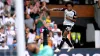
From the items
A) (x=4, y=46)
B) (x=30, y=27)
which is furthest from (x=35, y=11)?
(x=4, y=46)

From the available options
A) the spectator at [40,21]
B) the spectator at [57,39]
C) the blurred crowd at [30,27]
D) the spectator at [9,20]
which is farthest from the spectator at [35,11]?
Result: the spectator at [57,39]

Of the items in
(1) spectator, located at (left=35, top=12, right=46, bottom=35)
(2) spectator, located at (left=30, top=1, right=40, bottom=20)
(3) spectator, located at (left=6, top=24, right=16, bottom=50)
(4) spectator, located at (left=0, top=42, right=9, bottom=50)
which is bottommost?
(4) spectator, located at (left=0, top=42, right=9, bottom=50)

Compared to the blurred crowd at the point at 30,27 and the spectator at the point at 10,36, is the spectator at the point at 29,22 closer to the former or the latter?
the blurred crowd at the point at 30,27

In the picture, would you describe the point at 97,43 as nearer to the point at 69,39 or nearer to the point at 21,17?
the point at 69,39

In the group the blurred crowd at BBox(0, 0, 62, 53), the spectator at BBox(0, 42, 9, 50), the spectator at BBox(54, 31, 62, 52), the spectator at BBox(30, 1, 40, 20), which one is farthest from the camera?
the spectator at BBox(30, 1, 40, 20)

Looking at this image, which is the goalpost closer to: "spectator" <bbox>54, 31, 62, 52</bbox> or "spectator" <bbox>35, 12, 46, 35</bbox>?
"spectator" <bbox>54, 31, 62, 52</bbox>

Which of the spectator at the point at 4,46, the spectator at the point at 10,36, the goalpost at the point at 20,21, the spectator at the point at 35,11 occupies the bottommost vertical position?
the spectator at the point at 4,46

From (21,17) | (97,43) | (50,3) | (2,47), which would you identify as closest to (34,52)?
(21,17)

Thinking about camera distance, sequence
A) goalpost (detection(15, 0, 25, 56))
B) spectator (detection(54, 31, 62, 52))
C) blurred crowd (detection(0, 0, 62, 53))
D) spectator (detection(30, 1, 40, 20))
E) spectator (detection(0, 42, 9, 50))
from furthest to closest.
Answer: spectator (detection(30, 1, 40, 20)), spectator (detection(54, 31, 62, 52)), blurred crowd (detection(0, 0, 62, 53)), spectator (detection(0, 42, 9, 50)), goalpost (detection(15, 0, 25, 56))

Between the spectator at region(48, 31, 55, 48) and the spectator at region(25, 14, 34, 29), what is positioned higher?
the spectator at region(25, 14, 34, 29)

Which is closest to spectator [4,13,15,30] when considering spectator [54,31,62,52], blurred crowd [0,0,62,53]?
blurred crowd [0,0,62,53]

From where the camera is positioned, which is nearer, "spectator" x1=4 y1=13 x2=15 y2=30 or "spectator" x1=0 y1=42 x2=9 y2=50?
"spectator" x1=0 y1=42 x2=9 y2=50

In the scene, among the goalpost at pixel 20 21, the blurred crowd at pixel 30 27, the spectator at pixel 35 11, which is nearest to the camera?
the goalpost at pixel 20 21

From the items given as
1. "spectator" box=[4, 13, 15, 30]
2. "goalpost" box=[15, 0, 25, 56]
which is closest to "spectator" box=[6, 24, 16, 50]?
"spectator" box=[4, 13, 15, 30]
